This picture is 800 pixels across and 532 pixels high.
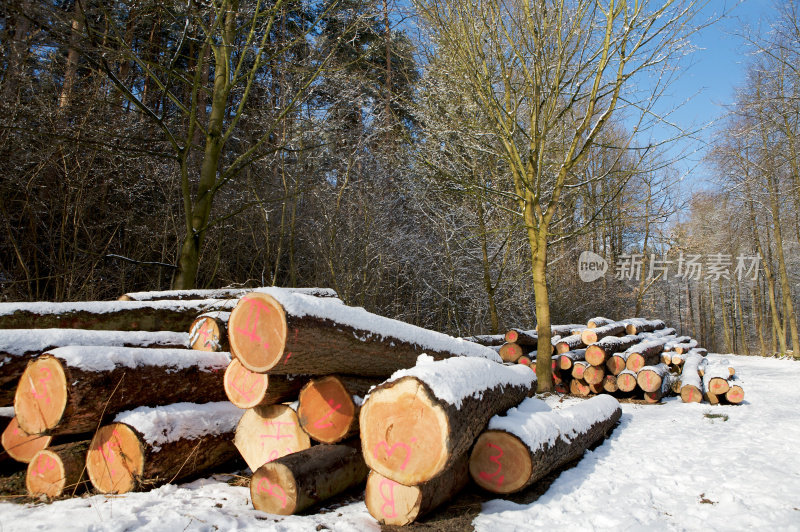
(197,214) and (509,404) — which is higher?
(197,214)

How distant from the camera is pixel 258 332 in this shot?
308 centimetres

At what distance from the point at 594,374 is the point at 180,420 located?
22.8ft

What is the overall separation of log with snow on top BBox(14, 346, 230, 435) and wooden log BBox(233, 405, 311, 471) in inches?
25.4

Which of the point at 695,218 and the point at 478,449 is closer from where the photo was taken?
the point at 478,449

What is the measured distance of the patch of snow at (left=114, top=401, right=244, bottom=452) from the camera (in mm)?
3197

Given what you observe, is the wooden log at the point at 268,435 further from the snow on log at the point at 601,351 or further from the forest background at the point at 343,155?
the snow on log at the point at 601,351

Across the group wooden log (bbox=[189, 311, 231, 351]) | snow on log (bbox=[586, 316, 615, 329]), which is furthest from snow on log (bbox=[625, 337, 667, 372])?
wooden log (bbox=[189, 311, 231, 351])

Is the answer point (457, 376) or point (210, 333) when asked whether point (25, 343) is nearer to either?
point (210, 333)

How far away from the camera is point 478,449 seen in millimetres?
3408

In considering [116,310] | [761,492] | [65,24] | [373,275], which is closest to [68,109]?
[65,24]

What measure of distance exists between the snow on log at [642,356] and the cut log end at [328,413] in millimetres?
6444

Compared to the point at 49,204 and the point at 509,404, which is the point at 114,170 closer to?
the point at 49,204

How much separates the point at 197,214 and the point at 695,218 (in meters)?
27.9

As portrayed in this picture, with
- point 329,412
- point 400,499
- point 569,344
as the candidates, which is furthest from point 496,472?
point 569,344
